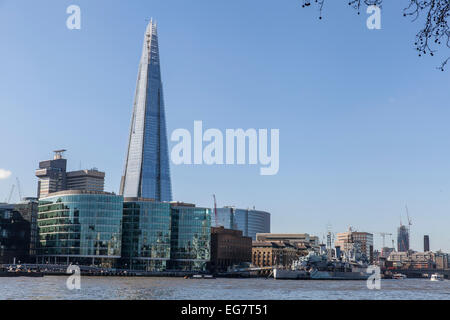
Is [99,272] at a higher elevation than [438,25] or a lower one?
lower

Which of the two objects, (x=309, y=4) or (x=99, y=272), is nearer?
(x=309, y=4)
